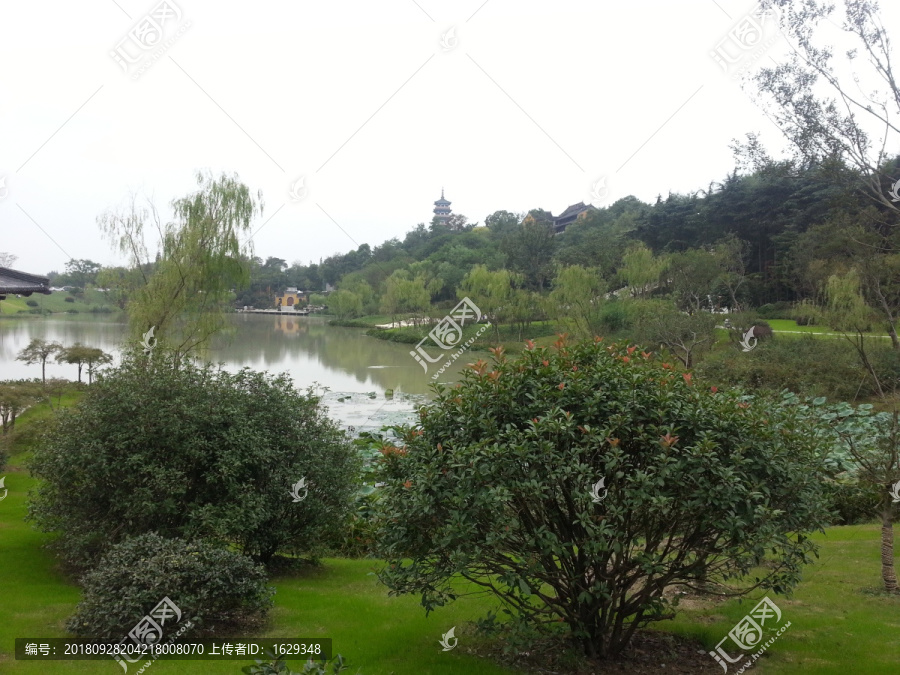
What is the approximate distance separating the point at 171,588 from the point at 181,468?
1.53 meters

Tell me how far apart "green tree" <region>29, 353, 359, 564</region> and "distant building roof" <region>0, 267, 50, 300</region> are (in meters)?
1.80

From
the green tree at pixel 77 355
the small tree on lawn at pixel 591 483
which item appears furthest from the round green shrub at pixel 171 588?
the green tree at pixel 77 355

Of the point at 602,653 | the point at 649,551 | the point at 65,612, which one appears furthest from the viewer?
the point at 65,612

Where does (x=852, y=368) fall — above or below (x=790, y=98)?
below

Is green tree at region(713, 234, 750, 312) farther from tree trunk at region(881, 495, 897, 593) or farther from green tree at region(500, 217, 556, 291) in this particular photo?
tree trunk at region(881, 495, 897, 593)

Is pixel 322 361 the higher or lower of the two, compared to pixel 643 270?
lower

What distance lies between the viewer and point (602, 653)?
4195 millimetres

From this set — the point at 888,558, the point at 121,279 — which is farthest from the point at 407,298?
the point at 888,558

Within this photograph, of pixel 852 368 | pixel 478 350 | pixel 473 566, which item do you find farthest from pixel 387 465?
pixel 478 350

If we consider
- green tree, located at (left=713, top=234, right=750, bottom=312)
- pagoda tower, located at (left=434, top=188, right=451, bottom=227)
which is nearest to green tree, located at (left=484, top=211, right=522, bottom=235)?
pagoda tower, located at (left=434, top=188, right=451, bottom=227)

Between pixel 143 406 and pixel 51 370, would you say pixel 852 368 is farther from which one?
pixel 51 370

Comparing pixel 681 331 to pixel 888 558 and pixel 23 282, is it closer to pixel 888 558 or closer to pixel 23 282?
pixel 888 558

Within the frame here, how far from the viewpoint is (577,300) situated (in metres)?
31.2

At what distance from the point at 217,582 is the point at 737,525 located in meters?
3.36
